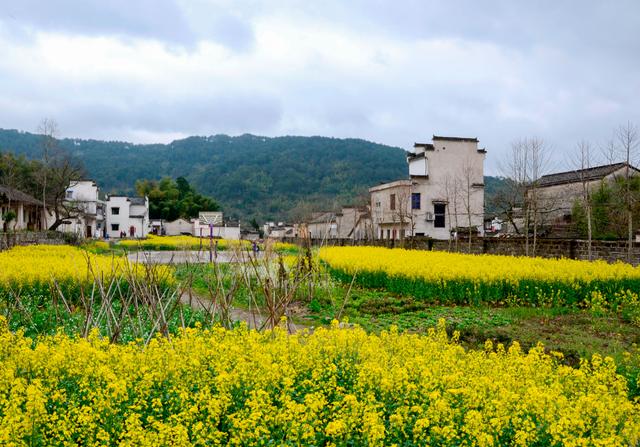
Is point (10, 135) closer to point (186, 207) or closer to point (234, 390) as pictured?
point (186, 207)

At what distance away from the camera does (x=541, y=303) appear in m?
13.7

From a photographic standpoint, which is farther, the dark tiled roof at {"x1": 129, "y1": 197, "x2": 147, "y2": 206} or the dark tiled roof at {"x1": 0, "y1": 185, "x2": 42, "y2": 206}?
the dark tiled roof at {"x1": 129, "y1": 197, "x2": 147, "y2": 206}

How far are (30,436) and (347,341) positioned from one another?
3086 millimetres

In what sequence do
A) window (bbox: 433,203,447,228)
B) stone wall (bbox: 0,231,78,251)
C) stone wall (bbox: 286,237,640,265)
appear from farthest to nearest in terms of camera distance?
1. window (bbox: 433,203,447,228)
2. stone wall (bbox: 0,231,78,251)
3. stone wall (bbox: 286,237,640,265)

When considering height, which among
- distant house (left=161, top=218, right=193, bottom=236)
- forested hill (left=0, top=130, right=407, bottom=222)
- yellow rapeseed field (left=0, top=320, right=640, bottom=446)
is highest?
forested hill (left=0, top=130, right=407, bottom=222)

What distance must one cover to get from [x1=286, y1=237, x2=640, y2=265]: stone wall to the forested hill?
44691 mm

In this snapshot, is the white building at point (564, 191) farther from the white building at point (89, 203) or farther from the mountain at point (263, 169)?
the white building at point (89, 203)

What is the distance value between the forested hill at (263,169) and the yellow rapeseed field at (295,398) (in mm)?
68997

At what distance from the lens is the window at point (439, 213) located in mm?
42031

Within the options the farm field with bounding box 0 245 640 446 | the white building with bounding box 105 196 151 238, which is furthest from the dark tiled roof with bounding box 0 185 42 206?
the farm field with bounding box 0 245 640 446

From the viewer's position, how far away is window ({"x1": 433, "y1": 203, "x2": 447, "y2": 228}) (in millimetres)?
42031

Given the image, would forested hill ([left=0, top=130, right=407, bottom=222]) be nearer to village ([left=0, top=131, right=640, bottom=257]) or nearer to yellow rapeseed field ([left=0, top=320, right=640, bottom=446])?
village ([left=0, top=131, right=640, bottom=257])

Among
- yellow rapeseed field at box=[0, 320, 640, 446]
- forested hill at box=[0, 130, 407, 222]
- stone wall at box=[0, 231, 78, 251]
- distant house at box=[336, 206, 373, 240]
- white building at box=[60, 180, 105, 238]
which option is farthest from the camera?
forested hill at box=[0, 130, 407, 222]

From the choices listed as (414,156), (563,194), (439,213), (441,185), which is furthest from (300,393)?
(414,156)
